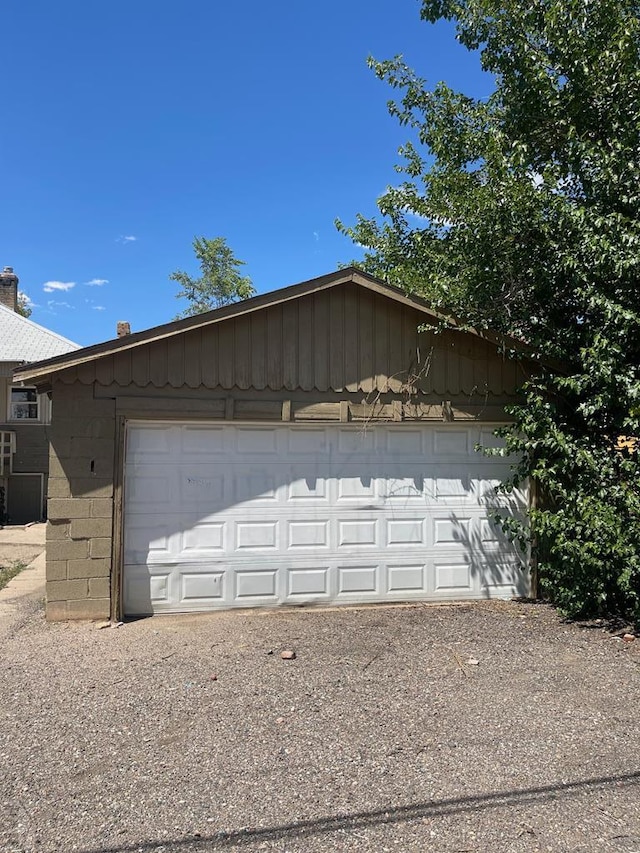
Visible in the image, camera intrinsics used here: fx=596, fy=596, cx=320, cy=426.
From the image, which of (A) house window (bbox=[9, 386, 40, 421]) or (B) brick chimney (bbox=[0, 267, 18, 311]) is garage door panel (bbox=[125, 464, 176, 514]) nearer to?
(A) house window (bbox=[9, 386, 40, 421])

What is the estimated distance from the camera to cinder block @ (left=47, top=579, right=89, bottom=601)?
6148mm

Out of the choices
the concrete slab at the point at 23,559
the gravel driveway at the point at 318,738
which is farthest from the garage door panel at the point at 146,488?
the concrete slab at the point at 23,559

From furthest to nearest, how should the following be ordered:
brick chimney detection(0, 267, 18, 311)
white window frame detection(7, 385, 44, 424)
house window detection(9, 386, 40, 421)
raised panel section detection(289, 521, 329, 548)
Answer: brick chimney detection(0, 267, 18, 311) → house window detection(9, 386, 40, 421) → white window frame detection(7, 385, 44, 424) → raised panel section detection(289, 521, 329, 548)

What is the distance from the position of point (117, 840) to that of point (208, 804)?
0.48 m

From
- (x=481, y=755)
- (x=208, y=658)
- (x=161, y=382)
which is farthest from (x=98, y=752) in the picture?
(x=161, y=382)

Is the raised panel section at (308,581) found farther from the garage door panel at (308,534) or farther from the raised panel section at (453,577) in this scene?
the raised panel section at (453,577)

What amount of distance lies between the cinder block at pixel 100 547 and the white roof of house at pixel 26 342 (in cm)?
906

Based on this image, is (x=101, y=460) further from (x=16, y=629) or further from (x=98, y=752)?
(x=98, y=752)

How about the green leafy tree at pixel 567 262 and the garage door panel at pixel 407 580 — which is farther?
the garage door panel at pixel 407 580

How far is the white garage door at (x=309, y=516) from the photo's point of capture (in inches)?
256

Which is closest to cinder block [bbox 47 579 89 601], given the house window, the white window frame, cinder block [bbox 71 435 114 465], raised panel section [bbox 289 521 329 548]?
cinder block [bbox 71 435 114 465]

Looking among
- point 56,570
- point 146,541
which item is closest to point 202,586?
point 146,541

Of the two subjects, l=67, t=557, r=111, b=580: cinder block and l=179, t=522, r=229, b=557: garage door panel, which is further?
l=179, t=522, r=229, b=557: garage door panel

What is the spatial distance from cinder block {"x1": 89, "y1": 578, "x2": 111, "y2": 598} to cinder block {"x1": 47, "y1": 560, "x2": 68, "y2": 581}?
0.94 ft
